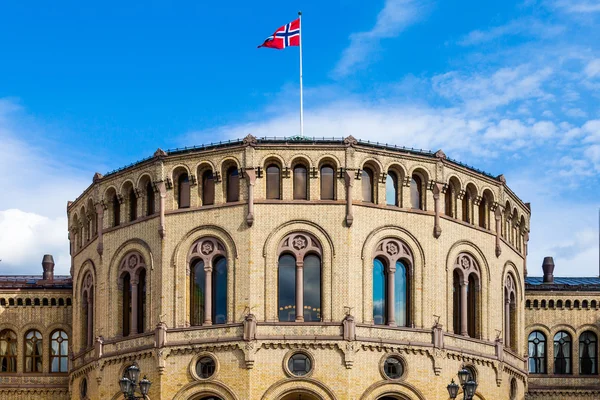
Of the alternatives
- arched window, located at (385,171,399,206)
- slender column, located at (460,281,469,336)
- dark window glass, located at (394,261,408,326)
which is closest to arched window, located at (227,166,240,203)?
arched window, located at (385,171,399,206)

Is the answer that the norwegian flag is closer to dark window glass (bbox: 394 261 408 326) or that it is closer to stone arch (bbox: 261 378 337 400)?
dark window glass (bbox: 394 261 408 326)

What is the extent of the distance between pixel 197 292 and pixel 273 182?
6711 millimetres

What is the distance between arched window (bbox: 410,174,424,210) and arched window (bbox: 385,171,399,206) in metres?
0.95

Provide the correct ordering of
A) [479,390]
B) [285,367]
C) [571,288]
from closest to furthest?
[285,367] < [479,390] < [571,288]

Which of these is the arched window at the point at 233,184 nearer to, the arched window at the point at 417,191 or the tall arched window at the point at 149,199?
the tall arched window at the point at 149,199

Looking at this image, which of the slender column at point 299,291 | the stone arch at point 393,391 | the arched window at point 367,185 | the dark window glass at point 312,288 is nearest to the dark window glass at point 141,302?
the slender column at point 299,291

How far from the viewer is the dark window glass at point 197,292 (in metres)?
71.6

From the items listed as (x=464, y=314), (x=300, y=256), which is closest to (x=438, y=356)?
(x=464, y=314)

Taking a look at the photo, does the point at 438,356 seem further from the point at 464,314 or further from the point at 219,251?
the point at 219,251

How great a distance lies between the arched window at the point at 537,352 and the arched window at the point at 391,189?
16.9 meters

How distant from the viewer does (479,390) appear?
73.7m

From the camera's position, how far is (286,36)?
246 ft

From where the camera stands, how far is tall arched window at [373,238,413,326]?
7125 centimetres

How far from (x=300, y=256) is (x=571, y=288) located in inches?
835
